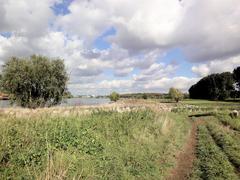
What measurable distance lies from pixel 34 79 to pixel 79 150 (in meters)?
37.6

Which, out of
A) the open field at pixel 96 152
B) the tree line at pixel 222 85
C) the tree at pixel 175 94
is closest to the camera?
the open field at pixel 96 152

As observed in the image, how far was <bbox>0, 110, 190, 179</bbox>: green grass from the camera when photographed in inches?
290

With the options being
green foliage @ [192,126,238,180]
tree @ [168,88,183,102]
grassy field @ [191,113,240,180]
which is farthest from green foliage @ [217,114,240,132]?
tree @ [168,88,183,102]

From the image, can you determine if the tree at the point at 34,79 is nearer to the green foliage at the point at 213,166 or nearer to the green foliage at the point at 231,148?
the green foliage at the point at 231,148

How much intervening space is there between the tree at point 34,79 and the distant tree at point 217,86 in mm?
80155

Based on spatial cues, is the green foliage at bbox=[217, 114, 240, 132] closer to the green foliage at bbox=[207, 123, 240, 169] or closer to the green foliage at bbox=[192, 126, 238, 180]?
the green foliage at bbox=[207, 123, 240, 169]

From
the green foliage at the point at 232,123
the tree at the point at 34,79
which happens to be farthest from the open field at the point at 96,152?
the tree at the point at 34,79

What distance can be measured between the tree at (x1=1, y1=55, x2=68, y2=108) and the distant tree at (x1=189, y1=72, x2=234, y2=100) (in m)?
80.2

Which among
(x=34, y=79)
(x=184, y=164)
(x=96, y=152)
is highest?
(x=34, y=79)

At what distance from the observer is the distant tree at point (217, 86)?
113 m

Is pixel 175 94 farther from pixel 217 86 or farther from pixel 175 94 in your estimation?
pixel 217 86

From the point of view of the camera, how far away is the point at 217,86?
11544 cm

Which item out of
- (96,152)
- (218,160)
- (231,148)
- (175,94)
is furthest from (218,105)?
(96,152)

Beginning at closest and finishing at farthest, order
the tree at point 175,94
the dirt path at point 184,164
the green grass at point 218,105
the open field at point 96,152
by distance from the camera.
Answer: the open field at point 96,152, the dirt path at point 184,164, the green grass at point 218,105, the tree at point 175,94
